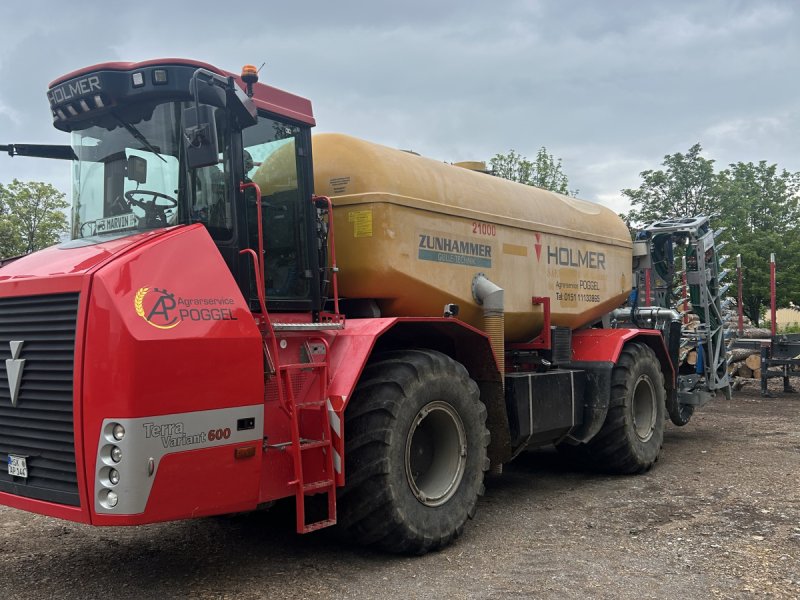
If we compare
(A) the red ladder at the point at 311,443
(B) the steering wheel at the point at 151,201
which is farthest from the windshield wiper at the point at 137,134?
(A) the red ladder at the point at 311,443

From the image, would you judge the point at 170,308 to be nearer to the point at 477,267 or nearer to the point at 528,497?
the point at 477,267

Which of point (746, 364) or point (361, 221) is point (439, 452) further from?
point (746, 364)

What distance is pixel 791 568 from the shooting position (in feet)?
15.8

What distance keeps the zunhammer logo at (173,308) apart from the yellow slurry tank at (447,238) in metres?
1.71

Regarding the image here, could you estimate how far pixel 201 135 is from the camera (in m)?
4.30

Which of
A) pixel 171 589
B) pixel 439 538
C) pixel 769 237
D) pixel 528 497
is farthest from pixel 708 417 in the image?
pixel 769 237

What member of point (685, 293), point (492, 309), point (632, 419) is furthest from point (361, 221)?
point (685, 293)

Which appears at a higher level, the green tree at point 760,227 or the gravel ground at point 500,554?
the green tree at point 760,227

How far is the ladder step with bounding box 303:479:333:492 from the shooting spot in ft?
15.2

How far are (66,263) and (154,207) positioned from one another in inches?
24.6

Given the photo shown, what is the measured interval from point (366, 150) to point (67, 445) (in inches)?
126

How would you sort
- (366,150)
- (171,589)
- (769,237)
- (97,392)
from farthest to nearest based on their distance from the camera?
(769,237), (366,150), (171,589), (97,392)

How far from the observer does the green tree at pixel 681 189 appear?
31156 mm

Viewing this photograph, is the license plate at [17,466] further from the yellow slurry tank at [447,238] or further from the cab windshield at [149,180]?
the yellow slurry tank at [447,238]
